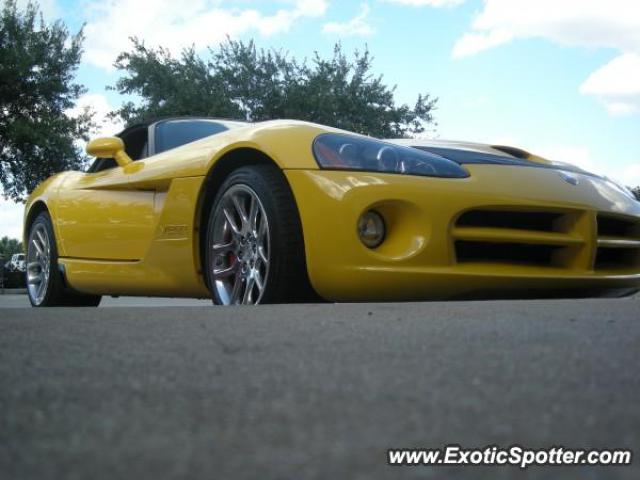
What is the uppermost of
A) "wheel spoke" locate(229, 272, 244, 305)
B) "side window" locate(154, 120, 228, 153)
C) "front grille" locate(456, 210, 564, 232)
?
"side window" locate(154, 120, 228, 153)

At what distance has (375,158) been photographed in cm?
351

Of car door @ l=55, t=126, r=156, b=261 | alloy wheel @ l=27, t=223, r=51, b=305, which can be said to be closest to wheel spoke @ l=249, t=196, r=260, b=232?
car door @ l=55, t=126, r=156, b=261

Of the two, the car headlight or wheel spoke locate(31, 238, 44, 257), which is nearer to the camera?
the car headlight

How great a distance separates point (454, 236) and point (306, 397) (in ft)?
7.76

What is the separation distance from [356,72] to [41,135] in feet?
29.5

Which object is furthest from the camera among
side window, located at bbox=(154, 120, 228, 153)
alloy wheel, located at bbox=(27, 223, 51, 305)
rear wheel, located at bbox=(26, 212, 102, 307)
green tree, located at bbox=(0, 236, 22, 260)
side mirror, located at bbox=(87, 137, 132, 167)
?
green tree, located at bbox=(0, 236, 22, 260)

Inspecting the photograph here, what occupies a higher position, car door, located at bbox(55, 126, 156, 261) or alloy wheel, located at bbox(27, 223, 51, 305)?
car door, located at bbox(55, 126, 156, 261)

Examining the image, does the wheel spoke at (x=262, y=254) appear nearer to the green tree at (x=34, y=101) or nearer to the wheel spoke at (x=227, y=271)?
the wheel spoke at (x=227, y=271)

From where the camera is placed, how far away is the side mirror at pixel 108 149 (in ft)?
16.1

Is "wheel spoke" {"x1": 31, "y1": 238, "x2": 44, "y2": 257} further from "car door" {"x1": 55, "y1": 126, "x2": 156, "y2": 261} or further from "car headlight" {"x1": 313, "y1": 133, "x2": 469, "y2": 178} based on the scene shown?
"car headlight" {"x1": 313, "y1": 133, "x2": 469, "y2": 178}

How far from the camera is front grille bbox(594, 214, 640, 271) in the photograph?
3.99 metres

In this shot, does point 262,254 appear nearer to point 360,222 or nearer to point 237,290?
point 237,290

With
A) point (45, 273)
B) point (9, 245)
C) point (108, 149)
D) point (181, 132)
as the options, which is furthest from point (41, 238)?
point (9, 245)

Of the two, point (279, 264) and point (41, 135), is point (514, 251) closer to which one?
point (279, 264)
